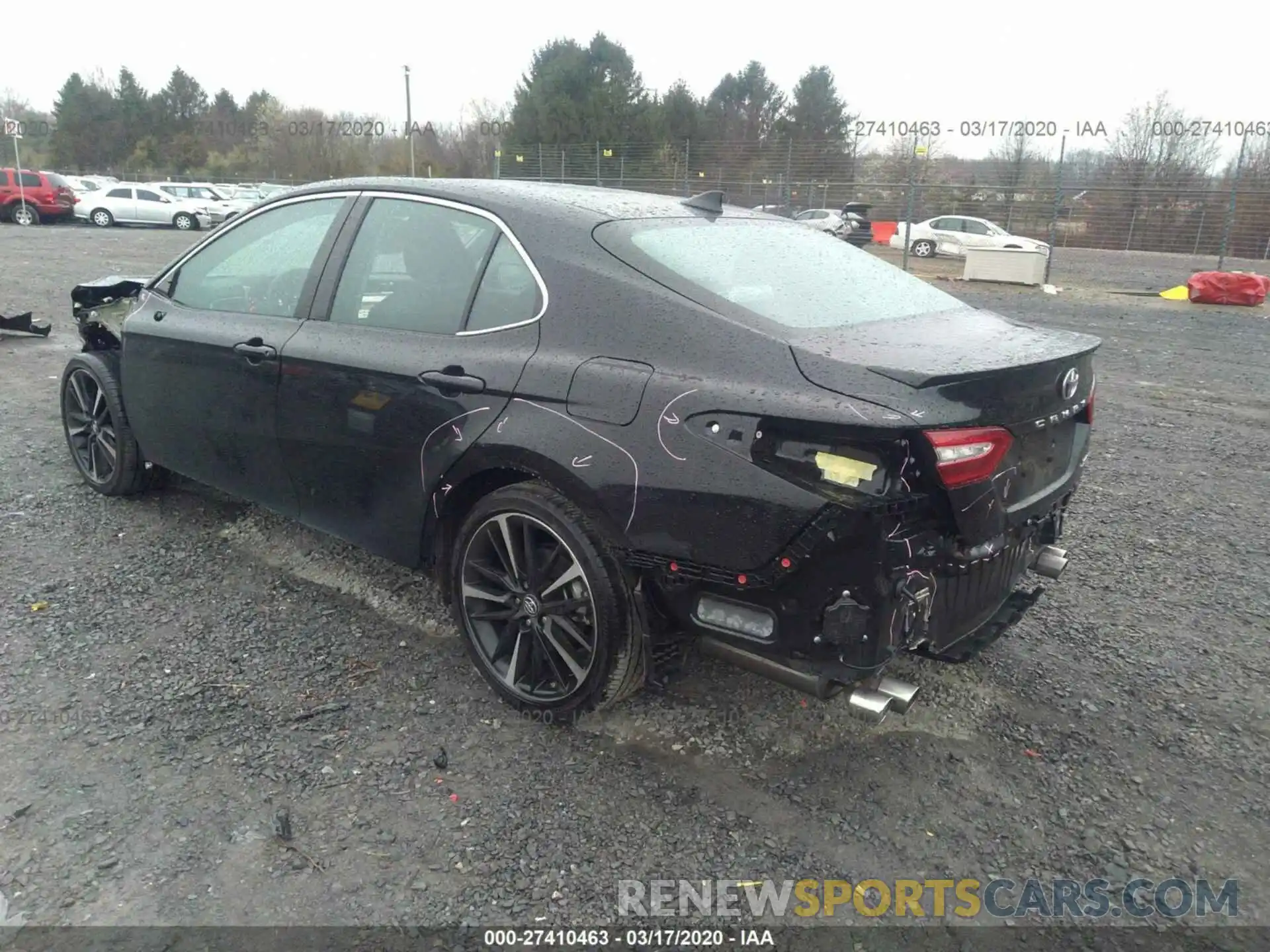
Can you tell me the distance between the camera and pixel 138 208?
29.2m

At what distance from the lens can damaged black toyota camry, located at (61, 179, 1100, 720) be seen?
2.36 metres

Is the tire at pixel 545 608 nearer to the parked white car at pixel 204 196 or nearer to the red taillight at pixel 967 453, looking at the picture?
the red taillight at pixel 967 453

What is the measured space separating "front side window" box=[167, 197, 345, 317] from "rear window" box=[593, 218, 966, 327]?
55.7 inches

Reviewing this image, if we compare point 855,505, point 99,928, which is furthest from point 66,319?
point 855,505

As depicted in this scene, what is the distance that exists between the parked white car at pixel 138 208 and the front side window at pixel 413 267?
29.6 m

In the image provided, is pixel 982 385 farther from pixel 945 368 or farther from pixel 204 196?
pixel 204 196

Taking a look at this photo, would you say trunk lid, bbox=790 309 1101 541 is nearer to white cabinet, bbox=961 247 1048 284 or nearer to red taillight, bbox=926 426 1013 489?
red taillight, bbox=926 426 1013 489

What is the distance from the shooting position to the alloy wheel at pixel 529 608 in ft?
9.37

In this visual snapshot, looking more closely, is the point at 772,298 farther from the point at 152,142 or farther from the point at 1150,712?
the point at 152,142

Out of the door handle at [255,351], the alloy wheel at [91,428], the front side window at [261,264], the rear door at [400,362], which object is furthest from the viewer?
the alloy wheel at [91,428]

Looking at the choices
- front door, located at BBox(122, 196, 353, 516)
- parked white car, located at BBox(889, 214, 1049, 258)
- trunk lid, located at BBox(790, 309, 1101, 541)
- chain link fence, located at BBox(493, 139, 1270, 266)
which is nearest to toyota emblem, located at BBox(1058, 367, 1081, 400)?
trunk lid, located at BBox(790, 309, 1101, 541)

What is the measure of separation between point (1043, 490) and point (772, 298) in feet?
3.32

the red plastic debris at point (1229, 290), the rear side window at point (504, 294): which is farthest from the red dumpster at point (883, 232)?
the rear side window at point (504, 294)

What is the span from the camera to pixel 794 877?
94.7 inches
